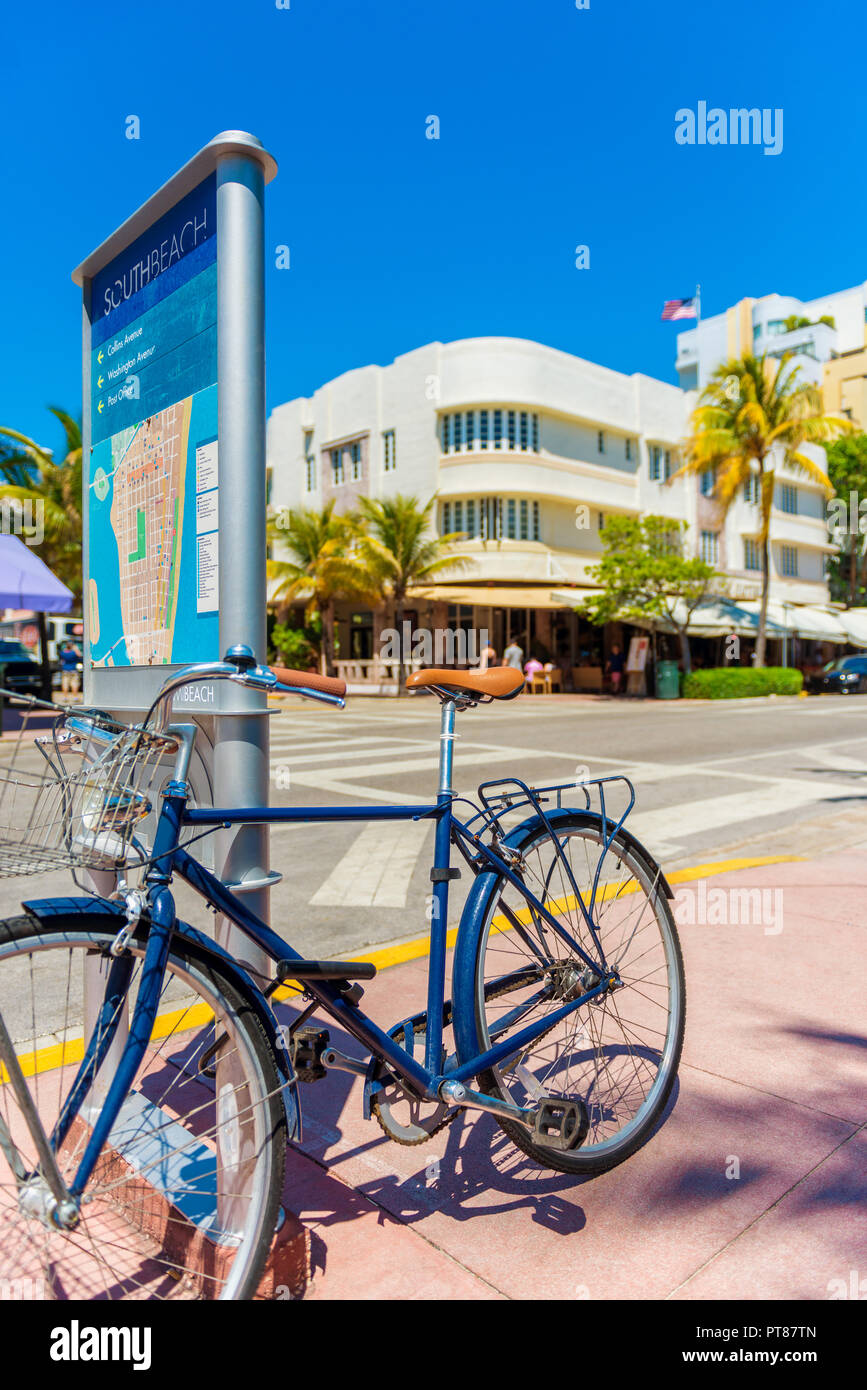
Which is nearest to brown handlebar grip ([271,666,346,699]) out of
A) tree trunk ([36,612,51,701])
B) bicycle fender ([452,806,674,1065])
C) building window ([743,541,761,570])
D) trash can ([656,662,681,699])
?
bicycle fender ([452,806,674,1065])

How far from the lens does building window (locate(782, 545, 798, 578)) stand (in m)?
45.9

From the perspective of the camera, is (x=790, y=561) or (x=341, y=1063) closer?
(x=341, y=1063)

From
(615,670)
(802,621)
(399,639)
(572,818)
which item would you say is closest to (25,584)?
(572,818)

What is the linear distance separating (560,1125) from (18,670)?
2801 cm

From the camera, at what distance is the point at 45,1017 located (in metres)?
3.47

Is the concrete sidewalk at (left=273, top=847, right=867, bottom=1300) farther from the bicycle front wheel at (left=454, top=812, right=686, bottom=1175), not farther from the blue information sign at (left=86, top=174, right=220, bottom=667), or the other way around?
the blue information sign at (left=86, top=174, right=220, bottom=667)

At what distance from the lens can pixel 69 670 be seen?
33.5m

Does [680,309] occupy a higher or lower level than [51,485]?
higher

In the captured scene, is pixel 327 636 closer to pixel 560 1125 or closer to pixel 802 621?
pixel 802 621

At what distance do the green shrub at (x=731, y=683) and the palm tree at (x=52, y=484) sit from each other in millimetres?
18271

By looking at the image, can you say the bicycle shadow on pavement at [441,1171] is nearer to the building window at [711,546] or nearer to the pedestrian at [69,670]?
the pedestrian at [69,670]

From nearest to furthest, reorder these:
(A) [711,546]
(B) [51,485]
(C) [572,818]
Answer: (C) [572,818] → (B) [51,485] → (A) [711,546]

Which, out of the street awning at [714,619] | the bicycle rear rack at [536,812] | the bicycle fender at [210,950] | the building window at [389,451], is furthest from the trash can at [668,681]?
the bicycle fender at [210,950]
